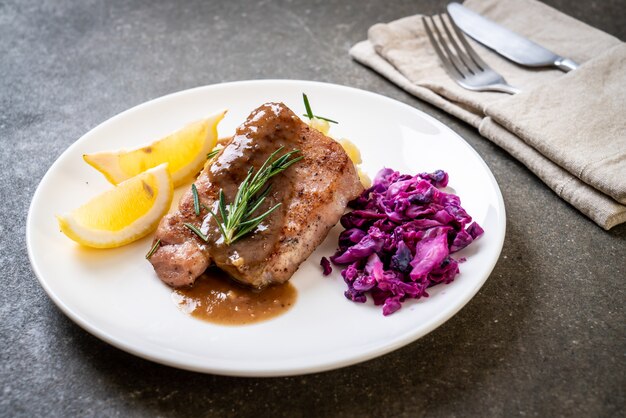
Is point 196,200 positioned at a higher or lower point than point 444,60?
higher

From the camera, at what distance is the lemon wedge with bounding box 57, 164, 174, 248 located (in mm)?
3543

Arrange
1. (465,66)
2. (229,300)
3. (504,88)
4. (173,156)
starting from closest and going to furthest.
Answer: (229,300), (173,156), (504,88), (465,66)

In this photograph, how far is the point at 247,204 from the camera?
11.6ft

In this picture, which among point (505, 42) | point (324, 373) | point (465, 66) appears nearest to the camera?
point (324, 373)

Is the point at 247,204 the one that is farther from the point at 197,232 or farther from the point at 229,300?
the point at 229,300

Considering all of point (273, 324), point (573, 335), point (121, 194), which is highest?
point (121, 194)

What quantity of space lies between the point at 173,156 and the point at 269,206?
2.88 ft

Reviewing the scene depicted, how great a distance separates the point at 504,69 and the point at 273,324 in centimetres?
319

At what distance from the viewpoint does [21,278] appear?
3746 millimetres

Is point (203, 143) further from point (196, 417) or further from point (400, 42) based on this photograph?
point (400, 42)

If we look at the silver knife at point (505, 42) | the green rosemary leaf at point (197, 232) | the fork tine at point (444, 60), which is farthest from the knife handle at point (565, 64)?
the green rosemary leaf at point (197, 232)

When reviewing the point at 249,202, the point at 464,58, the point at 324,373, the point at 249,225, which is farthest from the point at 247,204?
the point at 464,58

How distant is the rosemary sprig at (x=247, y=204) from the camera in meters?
3.44

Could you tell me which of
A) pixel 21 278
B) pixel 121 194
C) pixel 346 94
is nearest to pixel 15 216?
pixel 21 278
